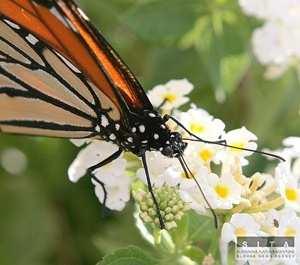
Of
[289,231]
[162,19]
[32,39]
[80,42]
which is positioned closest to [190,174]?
[289,231]

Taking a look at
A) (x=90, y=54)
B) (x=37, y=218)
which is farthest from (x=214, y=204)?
(x=37, y=218)

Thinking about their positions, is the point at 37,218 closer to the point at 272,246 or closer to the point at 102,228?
the point at 102,228

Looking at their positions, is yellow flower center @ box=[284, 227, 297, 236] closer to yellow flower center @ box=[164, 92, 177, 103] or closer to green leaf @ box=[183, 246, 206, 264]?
green leaf @ box=[183, 246, 206, 264]

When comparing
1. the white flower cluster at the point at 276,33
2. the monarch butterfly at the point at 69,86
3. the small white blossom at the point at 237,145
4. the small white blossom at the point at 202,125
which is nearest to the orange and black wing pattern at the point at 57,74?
the monarch butterfly at the point at 69,86

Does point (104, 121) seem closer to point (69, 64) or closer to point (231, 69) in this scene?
point (69, 64)

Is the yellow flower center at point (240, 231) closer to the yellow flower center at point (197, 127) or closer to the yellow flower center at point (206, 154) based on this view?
the yellow flower center at point (206, 154)

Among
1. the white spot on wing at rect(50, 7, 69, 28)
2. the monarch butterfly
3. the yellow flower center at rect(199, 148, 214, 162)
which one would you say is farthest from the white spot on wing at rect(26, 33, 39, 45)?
the yellow flower center at rect(199, 148, 214, 162)
